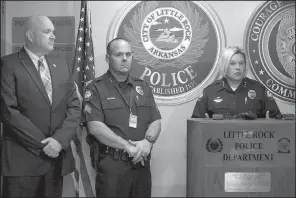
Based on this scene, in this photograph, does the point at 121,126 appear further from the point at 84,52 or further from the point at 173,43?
the point at 173,43

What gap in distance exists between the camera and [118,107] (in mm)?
2863

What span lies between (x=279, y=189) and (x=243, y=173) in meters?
0.22

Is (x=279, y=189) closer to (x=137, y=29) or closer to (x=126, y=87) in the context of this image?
(x=126, y=87)

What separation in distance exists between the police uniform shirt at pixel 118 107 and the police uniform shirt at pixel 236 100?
0.49 metres

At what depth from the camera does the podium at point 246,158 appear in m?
2.15

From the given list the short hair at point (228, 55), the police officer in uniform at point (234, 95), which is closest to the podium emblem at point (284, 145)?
the police officer in uniform at point (234, 95)

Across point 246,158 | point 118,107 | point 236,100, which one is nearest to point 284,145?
point 246,158

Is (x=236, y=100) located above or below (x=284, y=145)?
above

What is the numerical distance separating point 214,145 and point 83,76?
1634 mm

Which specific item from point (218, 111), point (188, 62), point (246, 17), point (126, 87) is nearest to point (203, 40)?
point (188, 62)

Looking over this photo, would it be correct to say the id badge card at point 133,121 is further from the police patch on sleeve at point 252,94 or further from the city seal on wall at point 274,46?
the city seal on wall at point 274,46

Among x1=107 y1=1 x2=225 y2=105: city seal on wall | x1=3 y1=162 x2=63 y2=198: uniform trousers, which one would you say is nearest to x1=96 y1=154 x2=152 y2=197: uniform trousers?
x1=3 y1=162 x2=63 y2=198: uniform trousers

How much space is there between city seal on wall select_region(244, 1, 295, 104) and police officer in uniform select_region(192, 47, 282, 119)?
52 cm

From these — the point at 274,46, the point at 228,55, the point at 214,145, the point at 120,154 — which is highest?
the point at 274,46
